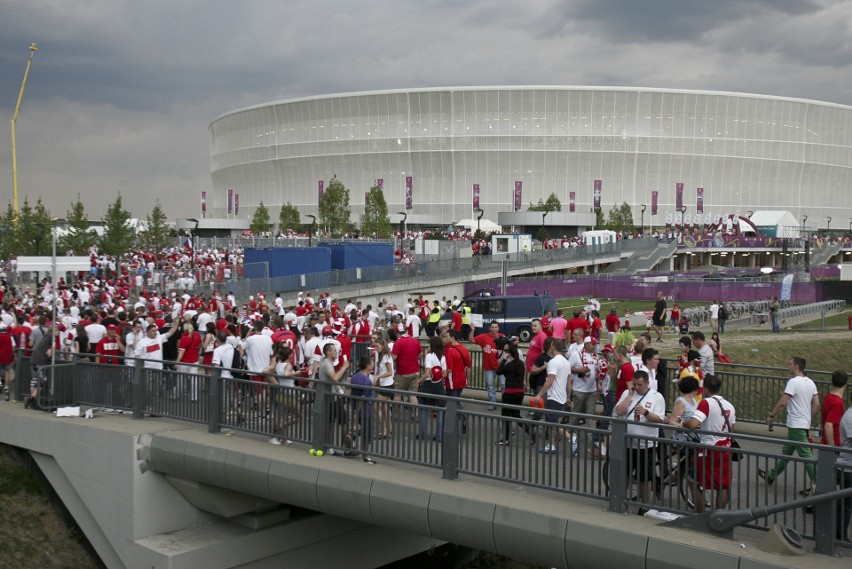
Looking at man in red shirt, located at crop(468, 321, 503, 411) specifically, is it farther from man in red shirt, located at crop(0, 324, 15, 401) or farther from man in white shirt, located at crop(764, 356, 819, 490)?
man in red shirt, located at crop(0, 324, 15, 401)

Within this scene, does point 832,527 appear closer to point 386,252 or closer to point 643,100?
point 386,252

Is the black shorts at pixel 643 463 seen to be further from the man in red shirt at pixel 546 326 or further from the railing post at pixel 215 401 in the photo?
the man in red shirt at pixel 546 326

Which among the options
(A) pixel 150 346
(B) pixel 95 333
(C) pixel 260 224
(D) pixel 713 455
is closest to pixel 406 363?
(A) pixel 150 346

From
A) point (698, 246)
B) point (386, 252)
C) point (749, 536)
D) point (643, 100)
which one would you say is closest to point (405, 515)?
point (749, 536)

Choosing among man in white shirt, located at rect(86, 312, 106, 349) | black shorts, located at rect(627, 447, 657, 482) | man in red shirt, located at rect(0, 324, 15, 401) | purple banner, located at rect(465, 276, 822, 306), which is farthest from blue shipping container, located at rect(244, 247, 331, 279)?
black shorts, located at rect(627, 447, 657, 482)

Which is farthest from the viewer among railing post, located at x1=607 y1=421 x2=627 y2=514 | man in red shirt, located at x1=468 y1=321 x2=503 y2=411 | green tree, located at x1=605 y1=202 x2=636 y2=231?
green tree, located at x1=605 y1=202 x2=636 y2=231

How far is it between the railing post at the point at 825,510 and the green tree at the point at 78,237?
4900cm

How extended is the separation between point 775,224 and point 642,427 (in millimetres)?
87807

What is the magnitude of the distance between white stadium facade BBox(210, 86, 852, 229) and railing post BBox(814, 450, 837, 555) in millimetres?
111821

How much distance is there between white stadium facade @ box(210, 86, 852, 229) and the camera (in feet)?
412

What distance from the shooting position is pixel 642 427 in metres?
9.51

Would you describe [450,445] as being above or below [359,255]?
below

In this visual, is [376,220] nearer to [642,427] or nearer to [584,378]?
[584,378]

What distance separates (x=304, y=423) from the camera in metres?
12.1
